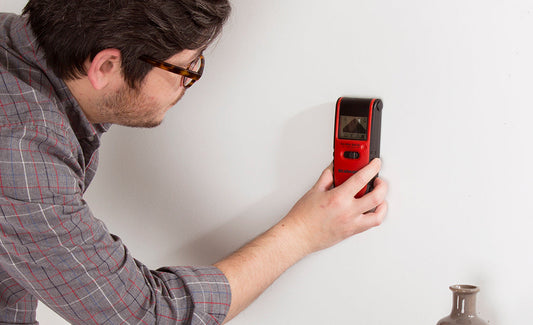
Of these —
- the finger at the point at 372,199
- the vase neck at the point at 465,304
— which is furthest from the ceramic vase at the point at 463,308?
the finger at the point at 372,199

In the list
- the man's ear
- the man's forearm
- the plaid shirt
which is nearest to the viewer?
the plaid shirt

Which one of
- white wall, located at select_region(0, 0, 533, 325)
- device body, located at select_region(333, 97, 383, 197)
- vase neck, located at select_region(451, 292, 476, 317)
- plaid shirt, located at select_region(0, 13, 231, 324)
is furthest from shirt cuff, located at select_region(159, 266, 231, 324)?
vase neck, located at select_region(451, 292, 476, 317)

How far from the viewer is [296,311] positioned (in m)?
1.32

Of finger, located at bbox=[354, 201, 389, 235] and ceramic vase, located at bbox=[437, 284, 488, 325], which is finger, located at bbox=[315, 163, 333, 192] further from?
ceramic vase, located at bbox=[437, 284, 488, 325]

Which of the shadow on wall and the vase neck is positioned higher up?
the shadow on wall

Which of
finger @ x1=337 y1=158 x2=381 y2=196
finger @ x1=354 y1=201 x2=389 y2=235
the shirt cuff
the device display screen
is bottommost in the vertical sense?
the shirt cuff

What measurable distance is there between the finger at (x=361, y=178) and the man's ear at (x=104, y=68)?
510 mm

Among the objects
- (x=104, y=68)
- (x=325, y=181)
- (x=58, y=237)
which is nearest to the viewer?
(x=58, y=237)

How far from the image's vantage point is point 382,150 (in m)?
1.17

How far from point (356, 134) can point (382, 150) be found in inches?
2.9

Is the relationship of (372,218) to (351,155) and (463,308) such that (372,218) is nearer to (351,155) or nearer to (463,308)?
(351,155)

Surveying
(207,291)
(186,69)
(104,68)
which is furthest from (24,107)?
(207,291)

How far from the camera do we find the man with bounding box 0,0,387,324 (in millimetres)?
962

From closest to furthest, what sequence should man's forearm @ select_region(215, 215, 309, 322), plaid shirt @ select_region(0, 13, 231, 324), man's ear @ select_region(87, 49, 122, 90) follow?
plaid shirt @ select_region(0, 13, 231, 324) → man's ear @ select_region(87, 49, 122, 90) → man's forearm @ select_region(215, 215, 309, 322)
